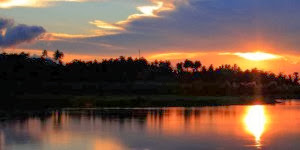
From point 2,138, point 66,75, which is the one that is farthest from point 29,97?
point 2,138

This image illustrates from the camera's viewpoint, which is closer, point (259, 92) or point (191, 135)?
point (191, 135)

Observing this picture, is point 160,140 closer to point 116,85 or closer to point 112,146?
point 112,146

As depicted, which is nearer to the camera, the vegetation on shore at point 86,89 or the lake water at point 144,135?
the lake water at point 144,135

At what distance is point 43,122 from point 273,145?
33229 millimetres

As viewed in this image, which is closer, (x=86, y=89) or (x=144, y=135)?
(x=144, y=135)

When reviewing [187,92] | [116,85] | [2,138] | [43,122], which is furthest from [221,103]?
[2,138]

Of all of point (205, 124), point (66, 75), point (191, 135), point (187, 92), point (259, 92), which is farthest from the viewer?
point (259, 92)

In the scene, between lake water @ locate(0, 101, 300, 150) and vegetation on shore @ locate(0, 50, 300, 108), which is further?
vegetation on shore @ locate(0, 50, 300, 108)

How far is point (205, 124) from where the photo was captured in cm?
6450

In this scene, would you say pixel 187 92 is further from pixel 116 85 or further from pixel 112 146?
pixel 112 146

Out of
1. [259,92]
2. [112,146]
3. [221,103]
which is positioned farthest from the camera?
[259,92]

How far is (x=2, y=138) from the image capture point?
46844 millimetres

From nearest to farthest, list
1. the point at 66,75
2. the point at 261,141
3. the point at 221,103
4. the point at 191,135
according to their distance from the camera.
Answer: the point at 261,141
the point at 191,135
the point at 221,103
the point at 66,75

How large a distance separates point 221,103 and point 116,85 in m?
51.0
